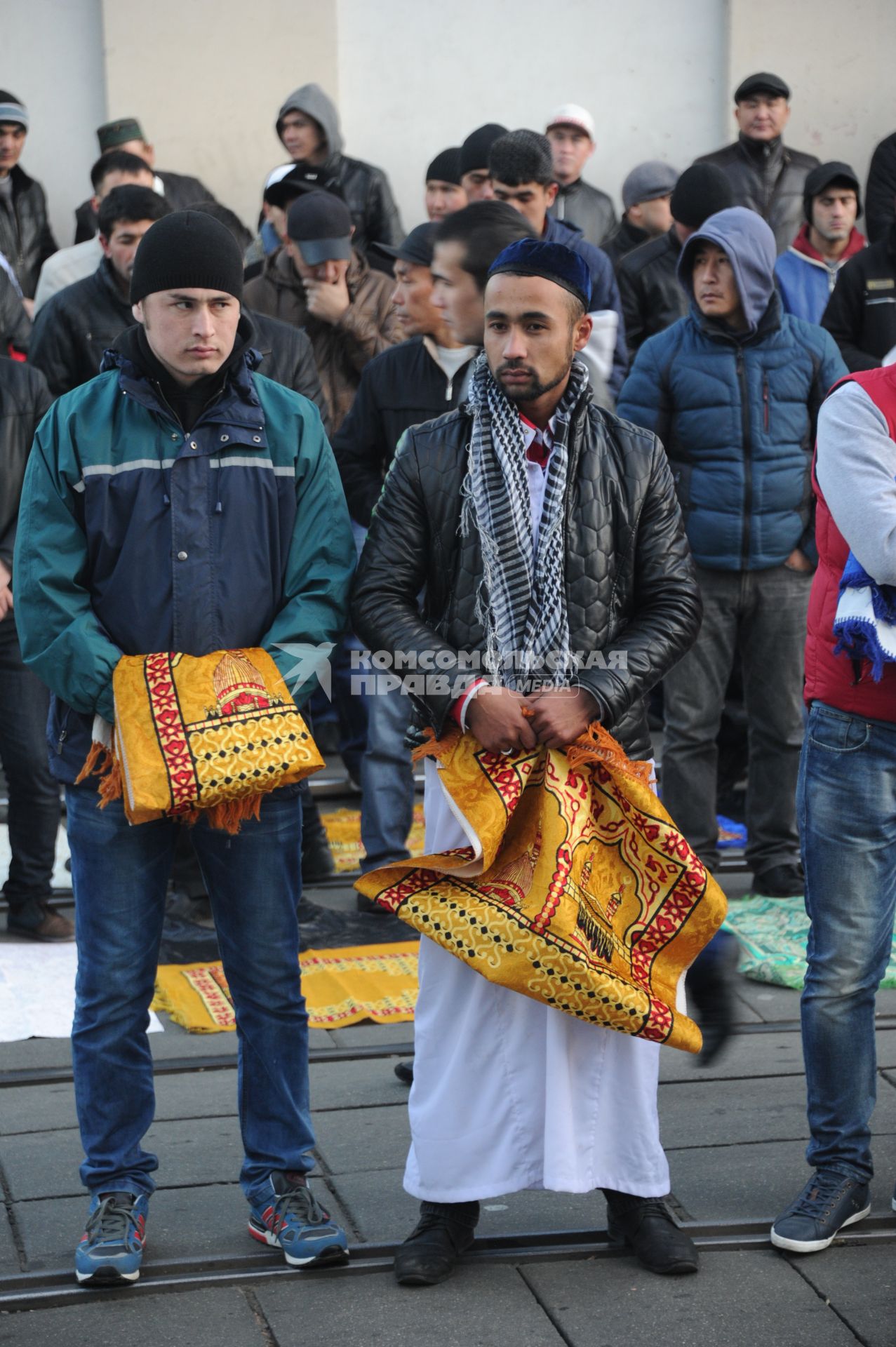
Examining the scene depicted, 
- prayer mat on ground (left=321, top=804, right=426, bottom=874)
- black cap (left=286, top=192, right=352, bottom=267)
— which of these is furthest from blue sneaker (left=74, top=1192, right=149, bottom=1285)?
black cap (left=286, top=192, right=352, bottom=267)

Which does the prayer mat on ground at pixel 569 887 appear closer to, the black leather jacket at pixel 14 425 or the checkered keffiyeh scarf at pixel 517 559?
the checkered keffiyeh scarf at pixel 517 559

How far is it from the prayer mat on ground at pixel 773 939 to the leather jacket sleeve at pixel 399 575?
2136 mm

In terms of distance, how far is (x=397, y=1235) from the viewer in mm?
3934

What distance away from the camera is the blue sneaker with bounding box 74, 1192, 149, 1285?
3.66 m

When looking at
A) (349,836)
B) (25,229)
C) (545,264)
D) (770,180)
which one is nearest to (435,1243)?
(545,264)

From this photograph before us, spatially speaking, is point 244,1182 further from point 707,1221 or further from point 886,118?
point 886,118

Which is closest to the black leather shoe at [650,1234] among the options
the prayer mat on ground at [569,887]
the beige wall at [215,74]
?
the prayer mat on ground at [569,887]

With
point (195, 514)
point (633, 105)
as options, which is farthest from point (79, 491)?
point (633, 105)

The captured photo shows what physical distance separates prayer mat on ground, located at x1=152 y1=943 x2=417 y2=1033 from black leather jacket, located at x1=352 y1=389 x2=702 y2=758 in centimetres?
176

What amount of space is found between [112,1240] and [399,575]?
5.03ft

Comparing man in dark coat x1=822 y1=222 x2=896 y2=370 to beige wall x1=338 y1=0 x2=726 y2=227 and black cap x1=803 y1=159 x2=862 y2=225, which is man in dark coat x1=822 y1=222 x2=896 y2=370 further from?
beige wall x1=338 y1=0 x2=726 y2=227

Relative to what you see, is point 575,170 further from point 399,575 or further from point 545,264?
point 399,575

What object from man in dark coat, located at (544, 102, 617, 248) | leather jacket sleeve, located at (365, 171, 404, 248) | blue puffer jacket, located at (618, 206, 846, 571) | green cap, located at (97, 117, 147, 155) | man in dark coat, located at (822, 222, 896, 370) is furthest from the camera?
man in dark coat, located at (544, 102, 617, 248)

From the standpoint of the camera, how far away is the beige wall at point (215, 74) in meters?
10.4
